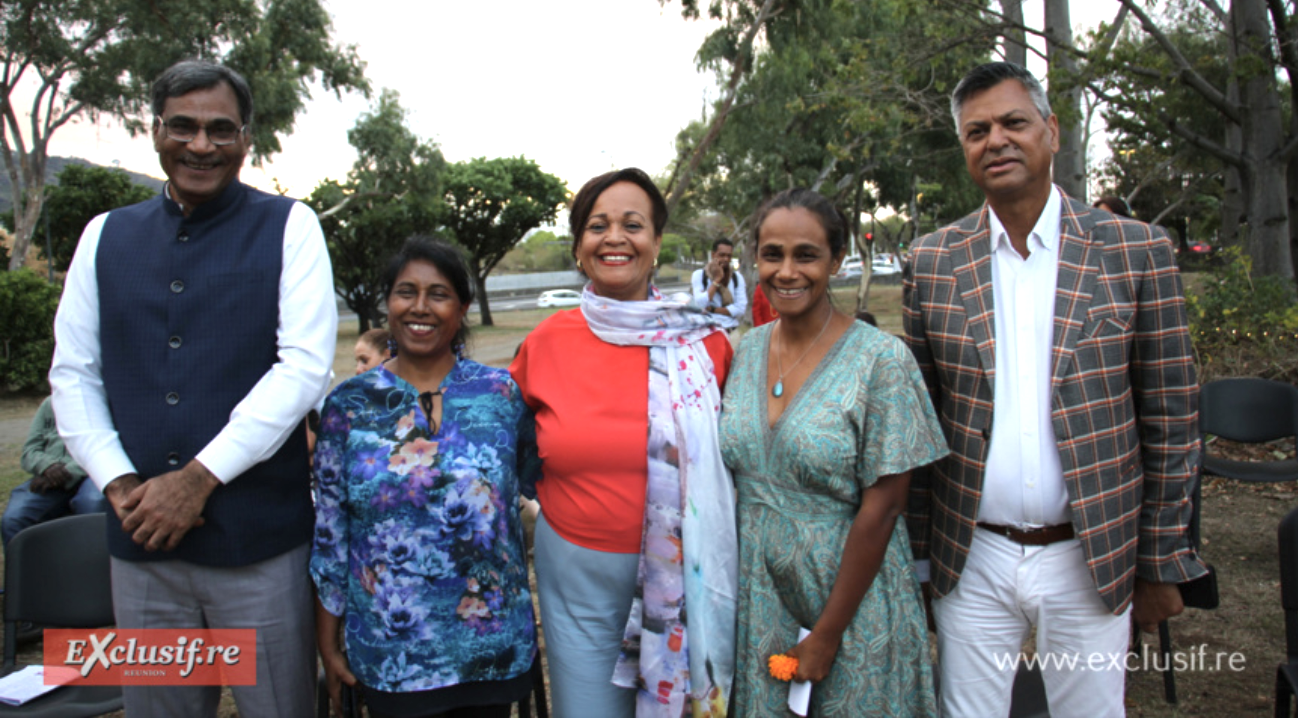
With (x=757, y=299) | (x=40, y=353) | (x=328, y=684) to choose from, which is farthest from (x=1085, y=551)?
(x=40, y=353)

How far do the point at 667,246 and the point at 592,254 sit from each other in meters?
58.9

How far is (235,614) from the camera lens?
2.04 meters

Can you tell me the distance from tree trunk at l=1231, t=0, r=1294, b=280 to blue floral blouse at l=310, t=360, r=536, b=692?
9.16 meters

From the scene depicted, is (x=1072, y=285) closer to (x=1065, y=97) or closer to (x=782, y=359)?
(x=782, y=359)

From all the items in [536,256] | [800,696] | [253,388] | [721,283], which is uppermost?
[536,256]

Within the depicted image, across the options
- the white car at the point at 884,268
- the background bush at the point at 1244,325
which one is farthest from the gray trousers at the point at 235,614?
the white car at the point at 884,268

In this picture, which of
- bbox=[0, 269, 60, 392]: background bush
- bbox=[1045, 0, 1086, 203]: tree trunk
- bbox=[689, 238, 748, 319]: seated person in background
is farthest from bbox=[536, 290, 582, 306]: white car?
bbox=[1045, 0, 1086, 203]: tree trunk

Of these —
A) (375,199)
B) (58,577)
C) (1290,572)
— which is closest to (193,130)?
(58,577)

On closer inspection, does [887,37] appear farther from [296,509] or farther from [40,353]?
[40,353]

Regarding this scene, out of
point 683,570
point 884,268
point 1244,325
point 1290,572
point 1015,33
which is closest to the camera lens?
point 683,570

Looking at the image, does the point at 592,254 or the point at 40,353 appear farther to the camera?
the point at 40,353

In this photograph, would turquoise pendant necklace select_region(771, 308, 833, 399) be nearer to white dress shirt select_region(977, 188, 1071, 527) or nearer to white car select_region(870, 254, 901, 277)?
white dress shirt select_region(977, 188, 1071, 527)

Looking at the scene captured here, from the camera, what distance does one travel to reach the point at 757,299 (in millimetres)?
9102

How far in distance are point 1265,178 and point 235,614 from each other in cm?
995
